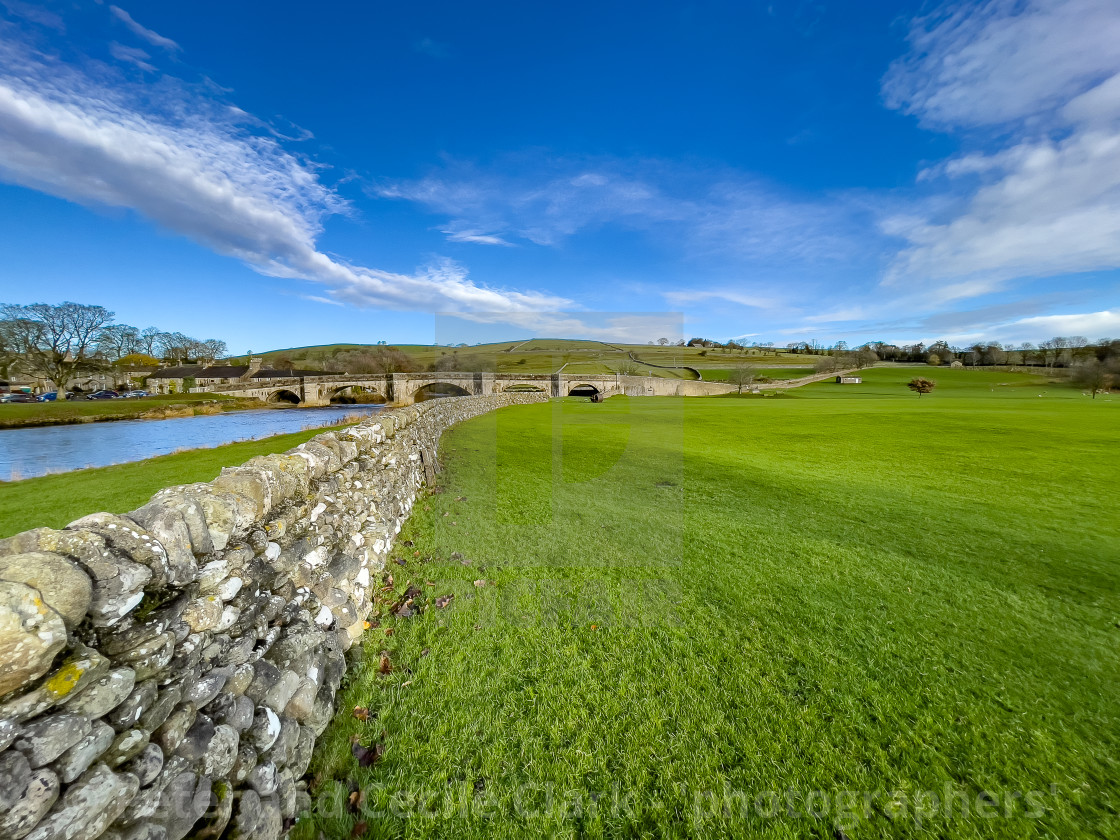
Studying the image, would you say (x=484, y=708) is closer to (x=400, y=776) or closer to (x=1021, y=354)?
(x=400, y=776)

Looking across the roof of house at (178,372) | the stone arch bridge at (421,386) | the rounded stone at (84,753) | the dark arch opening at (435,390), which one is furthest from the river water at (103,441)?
the roof of house at (178,372)

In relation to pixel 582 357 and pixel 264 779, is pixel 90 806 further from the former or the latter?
pixel 582 357

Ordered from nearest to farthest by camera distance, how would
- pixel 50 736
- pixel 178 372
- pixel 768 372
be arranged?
1. pixel 50 736
2. pixel 178 372
3. pixel 768 372

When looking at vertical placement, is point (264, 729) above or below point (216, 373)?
below

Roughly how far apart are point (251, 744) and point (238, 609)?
0.77m

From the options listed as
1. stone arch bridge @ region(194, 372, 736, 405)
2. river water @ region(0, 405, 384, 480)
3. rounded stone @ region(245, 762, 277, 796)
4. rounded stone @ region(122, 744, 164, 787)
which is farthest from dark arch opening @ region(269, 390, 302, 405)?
rounded stone @ region(122, 744, 164, 787)

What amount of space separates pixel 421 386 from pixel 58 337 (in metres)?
35.8

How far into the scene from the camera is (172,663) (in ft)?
6.96

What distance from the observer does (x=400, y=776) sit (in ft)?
8.96

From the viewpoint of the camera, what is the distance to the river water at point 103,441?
16.9 metres

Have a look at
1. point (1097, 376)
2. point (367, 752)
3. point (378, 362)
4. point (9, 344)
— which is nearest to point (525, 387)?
point (378, 362)

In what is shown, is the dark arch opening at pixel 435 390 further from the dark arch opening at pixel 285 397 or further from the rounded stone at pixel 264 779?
the rounded stone at pixel 264 779

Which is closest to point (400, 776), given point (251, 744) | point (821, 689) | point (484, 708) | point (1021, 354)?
point (484, 708)

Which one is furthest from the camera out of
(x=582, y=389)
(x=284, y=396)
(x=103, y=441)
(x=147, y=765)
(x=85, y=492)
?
(x=582, y=389)
